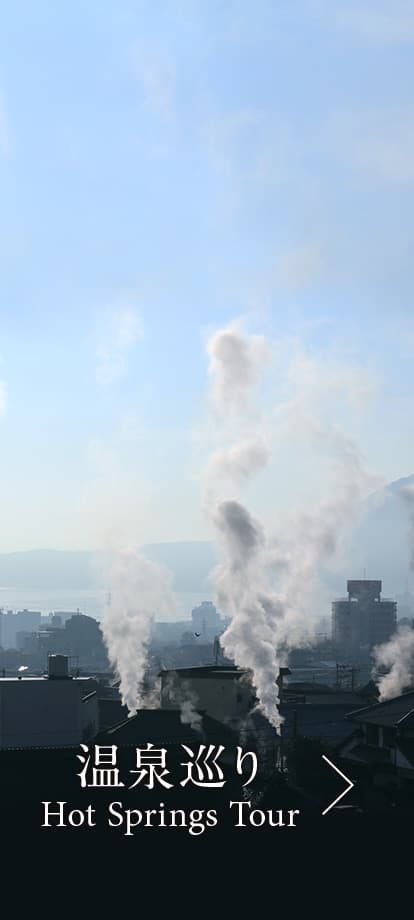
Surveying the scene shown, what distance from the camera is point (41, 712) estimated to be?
221 feet

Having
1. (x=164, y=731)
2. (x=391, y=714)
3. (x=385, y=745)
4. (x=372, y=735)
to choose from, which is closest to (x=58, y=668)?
(x=164, y=731)

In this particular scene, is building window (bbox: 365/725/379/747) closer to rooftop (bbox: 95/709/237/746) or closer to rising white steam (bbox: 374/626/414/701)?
rooftop (bbox: 95/709/237/746)

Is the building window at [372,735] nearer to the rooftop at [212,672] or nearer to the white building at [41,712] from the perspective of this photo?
the rooftop at [212,672]

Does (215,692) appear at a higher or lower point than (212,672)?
lower

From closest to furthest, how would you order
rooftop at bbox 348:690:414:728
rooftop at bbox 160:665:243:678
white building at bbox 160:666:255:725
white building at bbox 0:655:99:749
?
rooftop at bbox 348:690:414:728, white building at bbox 0:655:99:749, white building at bbox 160:666:255:725, rooftop at bbox 160:665:243:678

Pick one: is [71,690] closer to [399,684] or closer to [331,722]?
[331,722]

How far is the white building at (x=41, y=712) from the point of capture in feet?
218

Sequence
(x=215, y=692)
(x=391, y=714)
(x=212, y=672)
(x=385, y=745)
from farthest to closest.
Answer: (x=212, y=672)
(x=215, y=692)
(x=391, y=714)
(x=385, y=745)

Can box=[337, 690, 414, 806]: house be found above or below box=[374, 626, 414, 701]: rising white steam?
below

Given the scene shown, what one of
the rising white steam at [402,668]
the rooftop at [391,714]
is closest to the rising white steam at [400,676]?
the rising white steam at [402,668]

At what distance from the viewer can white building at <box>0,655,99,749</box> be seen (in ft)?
218

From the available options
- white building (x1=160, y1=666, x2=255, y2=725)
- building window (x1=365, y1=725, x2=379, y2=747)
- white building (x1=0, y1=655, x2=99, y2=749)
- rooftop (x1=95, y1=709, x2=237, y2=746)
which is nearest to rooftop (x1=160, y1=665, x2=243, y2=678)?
white building (x1=160, y1=666, x2=255, y2=725)

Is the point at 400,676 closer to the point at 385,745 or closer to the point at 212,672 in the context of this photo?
the point at 212,672

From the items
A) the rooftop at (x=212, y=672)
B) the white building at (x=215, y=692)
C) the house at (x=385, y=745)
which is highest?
the rooftop at (x=212, y=672)
